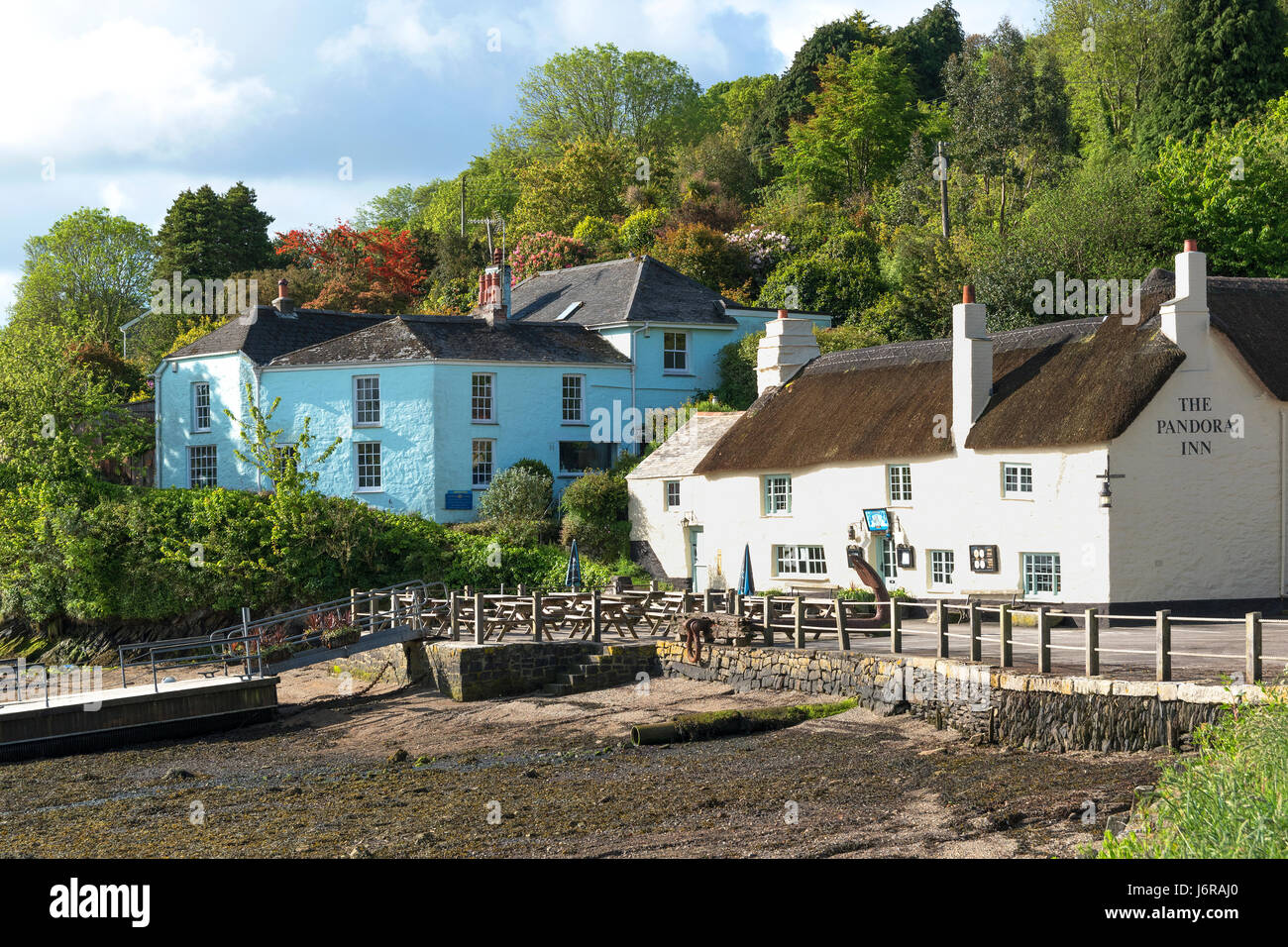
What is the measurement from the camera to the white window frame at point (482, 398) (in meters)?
38.7

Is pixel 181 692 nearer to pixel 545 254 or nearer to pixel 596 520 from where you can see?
pixel 596 520

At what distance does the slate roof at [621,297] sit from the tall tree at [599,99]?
984 inches

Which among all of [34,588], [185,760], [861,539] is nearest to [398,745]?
[185,760]

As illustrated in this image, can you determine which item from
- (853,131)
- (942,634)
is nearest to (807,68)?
(853,131)

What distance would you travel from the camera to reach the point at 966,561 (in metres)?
26.7

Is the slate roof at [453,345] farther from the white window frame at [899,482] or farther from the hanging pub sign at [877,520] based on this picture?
the white window frame at [899,482]

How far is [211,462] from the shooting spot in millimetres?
41469

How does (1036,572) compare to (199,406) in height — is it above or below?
below

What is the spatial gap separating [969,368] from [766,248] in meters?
25.7

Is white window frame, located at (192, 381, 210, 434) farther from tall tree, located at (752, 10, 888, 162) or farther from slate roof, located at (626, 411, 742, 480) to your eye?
tall tree, located at (752, 10, 888, 162)

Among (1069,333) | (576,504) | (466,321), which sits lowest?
(576,504)

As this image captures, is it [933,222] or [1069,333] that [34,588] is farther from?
[933,222]
